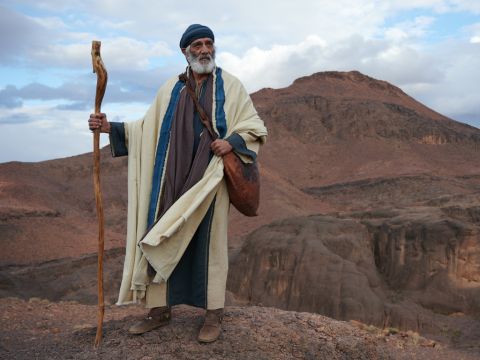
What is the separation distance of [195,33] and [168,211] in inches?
50.9

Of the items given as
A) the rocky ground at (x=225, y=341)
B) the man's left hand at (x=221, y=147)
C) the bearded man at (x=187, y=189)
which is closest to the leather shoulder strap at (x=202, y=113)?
the bearded man at (x=187, y=189)

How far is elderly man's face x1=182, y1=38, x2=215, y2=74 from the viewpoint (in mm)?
4223

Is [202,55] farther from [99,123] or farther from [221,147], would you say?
[99,123]

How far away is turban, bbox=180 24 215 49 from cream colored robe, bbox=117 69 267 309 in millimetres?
325

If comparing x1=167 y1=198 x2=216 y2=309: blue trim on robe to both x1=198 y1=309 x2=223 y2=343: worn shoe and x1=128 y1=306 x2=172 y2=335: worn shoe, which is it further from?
x1=128 y1=306 x2=172 y2=335: worn shoe

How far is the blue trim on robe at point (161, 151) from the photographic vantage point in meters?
4.18

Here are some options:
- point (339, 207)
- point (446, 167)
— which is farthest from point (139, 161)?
point (446, 167)

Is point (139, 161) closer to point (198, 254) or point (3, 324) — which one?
point (198, 254)

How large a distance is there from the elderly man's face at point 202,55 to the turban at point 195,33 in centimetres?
3

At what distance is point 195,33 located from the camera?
166 inches

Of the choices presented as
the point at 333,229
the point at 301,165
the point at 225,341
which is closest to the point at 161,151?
the point at 225,341

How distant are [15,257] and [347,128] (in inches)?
1386

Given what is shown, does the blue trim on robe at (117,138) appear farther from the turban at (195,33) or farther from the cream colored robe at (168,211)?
the turban at (195,33)

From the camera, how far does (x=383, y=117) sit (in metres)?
51.0
